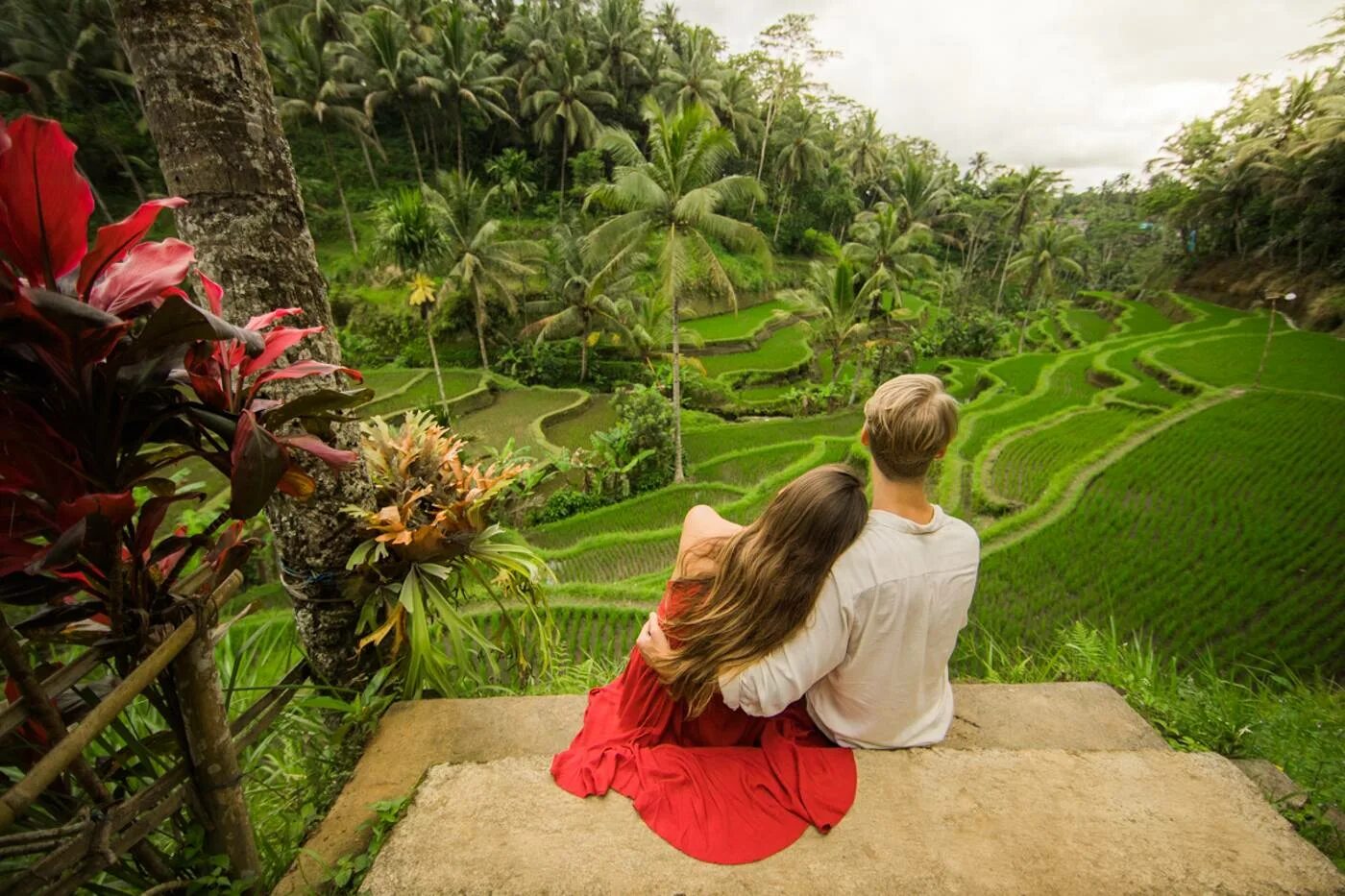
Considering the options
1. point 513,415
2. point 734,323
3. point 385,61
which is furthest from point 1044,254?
point 385,61

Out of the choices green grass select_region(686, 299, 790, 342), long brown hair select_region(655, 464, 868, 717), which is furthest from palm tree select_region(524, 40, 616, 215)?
long brown hair select_region(655, 464, 868, 717)

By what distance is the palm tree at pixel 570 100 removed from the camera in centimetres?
2225

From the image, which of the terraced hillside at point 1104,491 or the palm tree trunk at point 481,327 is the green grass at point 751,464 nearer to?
the terraced hillside at point 1104,491

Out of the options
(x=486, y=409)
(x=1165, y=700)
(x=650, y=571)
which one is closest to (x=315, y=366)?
(x=1165, y=700)

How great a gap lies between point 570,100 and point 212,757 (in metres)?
26.2

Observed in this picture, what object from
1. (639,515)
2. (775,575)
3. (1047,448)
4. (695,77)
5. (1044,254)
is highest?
(695,77)

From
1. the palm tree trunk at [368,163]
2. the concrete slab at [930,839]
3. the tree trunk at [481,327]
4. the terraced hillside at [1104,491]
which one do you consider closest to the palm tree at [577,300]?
the tree trunk at [481,327]

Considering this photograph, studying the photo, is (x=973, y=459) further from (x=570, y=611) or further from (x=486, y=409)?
(x=486, y=409)

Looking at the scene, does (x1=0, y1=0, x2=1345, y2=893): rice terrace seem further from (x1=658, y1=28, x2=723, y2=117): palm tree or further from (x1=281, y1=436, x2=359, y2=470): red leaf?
(x1=658, y1=28, x2=723, y2=117): palm tree

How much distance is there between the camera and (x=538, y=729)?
210 cm

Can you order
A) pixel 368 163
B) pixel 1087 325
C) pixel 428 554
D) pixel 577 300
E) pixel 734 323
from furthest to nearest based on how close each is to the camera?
pixel 1087 325
pixel 734 323
pixel 368 163
pixel 577 300
pixel 428 554

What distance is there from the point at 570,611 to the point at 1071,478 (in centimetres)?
835

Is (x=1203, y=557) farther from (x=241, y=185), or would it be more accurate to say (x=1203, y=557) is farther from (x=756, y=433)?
(x=241, y=185)

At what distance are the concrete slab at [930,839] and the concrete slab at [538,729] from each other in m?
0.26
